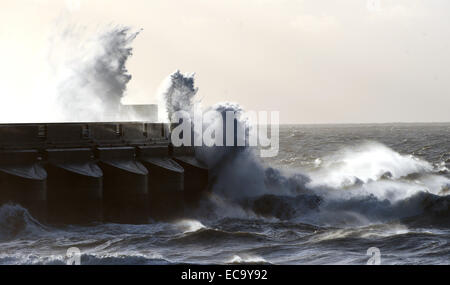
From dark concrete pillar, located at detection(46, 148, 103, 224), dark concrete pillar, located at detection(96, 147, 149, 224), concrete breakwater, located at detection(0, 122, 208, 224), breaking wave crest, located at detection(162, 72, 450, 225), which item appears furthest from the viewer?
breaking wave crest, located at detection(162, 72, 450, 225)

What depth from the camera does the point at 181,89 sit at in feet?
106

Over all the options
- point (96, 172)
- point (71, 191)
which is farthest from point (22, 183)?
point (96, 172)

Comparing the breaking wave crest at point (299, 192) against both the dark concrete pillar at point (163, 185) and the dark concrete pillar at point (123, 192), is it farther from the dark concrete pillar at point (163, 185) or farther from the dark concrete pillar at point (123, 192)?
the dark concrete pillar at point (123, 192)

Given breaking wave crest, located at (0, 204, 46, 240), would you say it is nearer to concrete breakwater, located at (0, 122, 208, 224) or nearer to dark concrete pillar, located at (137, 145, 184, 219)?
concrete breakwater, located at (0, 122, 208, 224)

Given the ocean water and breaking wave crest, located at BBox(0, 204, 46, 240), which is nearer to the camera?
the ocean water

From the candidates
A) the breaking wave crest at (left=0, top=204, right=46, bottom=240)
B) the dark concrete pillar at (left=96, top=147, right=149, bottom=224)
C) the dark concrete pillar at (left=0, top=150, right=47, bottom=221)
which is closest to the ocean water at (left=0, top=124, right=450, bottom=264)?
the breaking wave crest at (left=0, top=204, right=46, bottom=240)

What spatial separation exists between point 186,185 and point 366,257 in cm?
883

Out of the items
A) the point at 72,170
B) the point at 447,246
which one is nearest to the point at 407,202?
the point at 447,246

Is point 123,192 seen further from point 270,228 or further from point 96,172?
point 270,228

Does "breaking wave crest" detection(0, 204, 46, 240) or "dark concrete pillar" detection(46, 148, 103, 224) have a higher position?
"dark concrete pillar" detection(46, 148, 103, 224)

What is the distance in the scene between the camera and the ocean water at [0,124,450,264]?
20484 millimetres

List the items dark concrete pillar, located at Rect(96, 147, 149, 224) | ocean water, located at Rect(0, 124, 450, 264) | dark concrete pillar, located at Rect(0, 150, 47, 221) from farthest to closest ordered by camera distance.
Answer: dark concrete pillar, located at Rect(96, 147, 149, 224)
dark concrete pillar, located at Rect(0, 150, 47, 221)
ocean water, located at Rect(0, 124, 450, 264)

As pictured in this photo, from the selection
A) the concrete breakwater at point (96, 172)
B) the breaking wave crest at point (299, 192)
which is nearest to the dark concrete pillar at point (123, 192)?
the concrete breakwater at point (96, 172)
